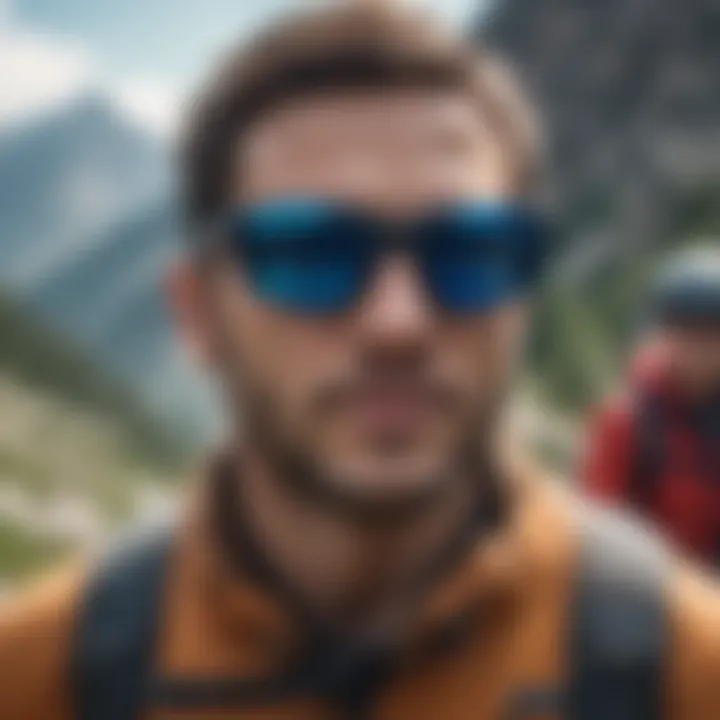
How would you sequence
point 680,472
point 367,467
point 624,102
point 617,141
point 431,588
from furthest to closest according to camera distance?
point 624,102 < point 617,141 < point 680,472 < point 431,588 < point 367,467

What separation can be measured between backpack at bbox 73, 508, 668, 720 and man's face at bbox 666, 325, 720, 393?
2.49m

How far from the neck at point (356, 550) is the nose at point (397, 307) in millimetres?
226

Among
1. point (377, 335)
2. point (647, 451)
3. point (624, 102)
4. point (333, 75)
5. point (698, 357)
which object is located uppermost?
point (624, 102)

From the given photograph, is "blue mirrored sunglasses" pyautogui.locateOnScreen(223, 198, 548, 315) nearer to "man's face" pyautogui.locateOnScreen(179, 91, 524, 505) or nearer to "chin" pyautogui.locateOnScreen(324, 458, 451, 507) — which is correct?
"man's face" pyautogui.locateOnScreen(179, 91, 524, 505)

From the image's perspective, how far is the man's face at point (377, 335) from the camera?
180 cm

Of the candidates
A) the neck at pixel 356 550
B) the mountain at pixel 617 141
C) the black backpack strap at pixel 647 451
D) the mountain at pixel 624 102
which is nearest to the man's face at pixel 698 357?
the black backpack strap at pixel 647 451

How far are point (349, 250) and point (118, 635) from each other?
1.94 feet

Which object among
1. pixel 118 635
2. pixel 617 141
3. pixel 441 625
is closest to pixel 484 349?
pixel 441 625

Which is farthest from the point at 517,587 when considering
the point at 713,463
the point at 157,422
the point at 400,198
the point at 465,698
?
the point at 157,422

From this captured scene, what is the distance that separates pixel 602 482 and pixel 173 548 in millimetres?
2707

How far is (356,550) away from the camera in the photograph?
1936 millimetres

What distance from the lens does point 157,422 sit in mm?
13656

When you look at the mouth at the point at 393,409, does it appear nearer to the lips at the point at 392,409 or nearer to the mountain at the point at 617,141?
the lips at the point at 392,409

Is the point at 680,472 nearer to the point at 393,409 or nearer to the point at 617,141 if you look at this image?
the point at 393,409
